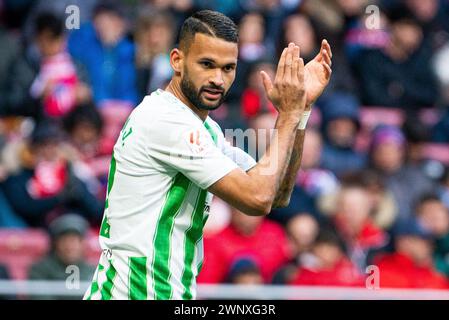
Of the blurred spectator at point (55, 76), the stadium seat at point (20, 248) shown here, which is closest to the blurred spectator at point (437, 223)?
the blurred spectator at point (55, 76)

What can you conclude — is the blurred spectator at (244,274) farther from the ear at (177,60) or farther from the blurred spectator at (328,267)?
the ear at (177,60)

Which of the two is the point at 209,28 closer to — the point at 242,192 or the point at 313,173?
the point at 242,192

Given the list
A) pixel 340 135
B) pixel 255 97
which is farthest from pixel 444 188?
pixel 255 97

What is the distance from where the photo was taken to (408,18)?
35.7ft

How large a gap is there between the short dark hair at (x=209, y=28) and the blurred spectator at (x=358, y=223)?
437 cm

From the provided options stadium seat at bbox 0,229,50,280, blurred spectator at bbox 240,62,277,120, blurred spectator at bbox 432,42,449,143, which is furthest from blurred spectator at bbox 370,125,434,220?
stadium seat at bbox 0,229,50,280

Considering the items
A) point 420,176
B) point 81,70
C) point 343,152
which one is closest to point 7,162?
point 81,70

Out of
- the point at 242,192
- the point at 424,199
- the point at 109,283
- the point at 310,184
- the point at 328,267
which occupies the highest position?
the point at 242,192

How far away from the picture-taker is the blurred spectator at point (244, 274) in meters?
8.20

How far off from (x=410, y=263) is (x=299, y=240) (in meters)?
0.91

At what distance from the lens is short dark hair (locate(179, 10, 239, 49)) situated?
459 centimetres

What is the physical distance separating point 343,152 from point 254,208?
17.6ft

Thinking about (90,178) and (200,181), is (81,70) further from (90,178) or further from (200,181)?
(200,181)

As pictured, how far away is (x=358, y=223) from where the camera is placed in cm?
900
